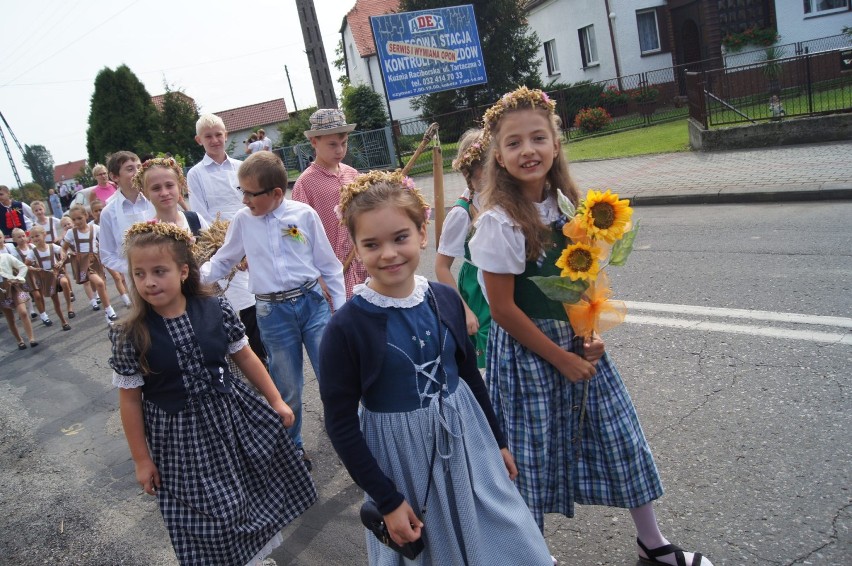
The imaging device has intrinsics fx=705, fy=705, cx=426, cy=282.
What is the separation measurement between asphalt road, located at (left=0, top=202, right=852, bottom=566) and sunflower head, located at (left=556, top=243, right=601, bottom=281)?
1.33 metres

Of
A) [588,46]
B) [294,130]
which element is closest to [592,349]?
[588,46]

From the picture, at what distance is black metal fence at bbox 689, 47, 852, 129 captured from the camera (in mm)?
12609

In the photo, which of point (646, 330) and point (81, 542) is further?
point (646, 330)

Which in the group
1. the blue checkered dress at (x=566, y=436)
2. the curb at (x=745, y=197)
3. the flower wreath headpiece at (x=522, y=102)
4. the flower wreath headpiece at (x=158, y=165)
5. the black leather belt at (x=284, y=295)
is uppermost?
the flower wreath headpiece at (x=158, y=165)

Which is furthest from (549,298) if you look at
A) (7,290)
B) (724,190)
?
(7,290)

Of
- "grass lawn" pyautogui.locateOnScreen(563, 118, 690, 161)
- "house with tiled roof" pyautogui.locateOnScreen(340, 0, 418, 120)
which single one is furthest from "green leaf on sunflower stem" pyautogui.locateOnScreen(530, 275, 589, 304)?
"house with tiled roof" pyautogui.locateOnScreen(340, 0, 418, 120)

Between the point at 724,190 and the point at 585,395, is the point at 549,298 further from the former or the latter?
the point at 724,190

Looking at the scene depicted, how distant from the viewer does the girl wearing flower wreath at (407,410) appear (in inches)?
84.7

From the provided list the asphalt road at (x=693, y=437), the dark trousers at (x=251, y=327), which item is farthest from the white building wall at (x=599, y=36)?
the dark trousers at (x=251, y=327)

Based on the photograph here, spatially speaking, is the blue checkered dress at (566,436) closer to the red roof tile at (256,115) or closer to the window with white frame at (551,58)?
the window with white frame at (551,58)

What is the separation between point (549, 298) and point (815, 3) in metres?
24.9

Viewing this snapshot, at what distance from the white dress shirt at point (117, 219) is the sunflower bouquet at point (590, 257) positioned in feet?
14.7

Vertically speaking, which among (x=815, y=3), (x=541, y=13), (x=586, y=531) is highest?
(x=541, y=13)

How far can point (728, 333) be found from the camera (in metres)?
5.00
